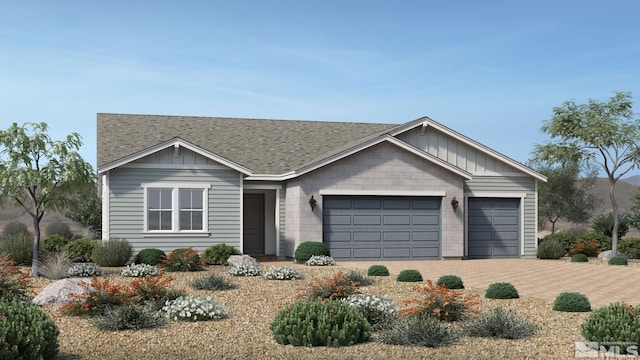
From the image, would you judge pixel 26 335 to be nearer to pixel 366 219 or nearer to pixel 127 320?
pixel 127 320

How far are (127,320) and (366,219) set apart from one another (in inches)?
593

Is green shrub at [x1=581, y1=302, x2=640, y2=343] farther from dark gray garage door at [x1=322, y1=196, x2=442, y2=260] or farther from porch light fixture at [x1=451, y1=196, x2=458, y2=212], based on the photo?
porch light fixture at [x1=451, y1=196, x2=458, y2=212]

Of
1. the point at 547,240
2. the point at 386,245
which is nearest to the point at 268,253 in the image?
the point at 386,245

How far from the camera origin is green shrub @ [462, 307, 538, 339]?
11.5 meters

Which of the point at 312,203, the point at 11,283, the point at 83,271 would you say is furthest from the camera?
the point at 312,203

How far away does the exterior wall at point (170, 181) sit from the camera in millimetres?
24438

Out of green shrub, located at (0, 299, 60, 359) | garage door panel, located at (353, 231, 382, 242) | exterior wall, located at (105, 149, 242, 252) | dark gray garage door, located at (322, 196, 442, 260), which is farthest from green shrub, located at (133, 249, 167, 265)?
green shrub, located at (0, 299, 60, 359)

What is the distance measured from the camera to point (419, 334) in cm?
1092

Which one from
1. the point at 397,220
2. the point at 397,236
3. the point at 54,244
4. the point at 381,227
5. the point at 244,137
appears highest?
the point at 244,137

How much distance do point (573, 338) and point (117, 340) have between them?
286 inches

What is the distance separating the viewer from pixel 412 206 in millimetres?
26750

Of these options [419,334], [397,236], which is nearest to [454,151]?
[397,236]

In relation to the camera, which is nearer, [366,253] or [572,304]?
[572,304]

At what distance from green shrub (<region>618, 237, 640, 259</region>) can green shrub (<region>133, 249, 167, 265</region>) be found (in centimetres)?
1994
